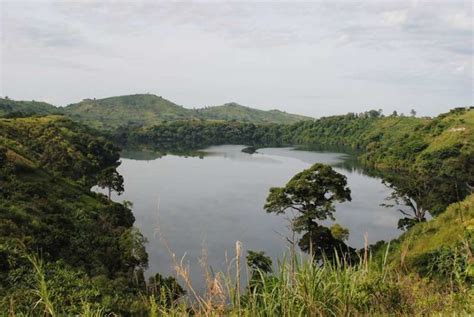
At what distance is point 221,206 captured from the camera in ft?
247

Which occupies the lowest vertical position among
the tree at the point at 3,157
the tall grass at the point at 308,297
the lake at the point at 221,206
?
the lake at the point at 221,206

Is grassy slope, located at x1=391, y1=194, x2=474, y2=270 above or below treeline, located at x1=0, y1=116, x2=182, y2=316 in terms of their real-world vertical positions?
above

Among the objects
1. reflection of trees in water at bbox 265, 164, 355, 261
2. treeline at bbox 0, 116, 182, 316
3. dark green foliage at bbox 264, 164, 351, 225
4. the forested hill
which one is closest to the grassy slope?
reflection of trees in water at bbox 265, 164, 355, 261

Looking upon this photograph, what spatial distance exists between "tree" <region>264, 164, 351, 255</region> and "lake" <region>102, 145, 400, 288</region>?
159 inches

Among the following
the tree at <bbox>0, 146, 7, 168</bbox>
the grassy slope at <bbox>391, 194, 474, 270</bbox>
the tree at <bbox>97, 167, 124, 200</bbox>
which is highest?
the tree at <bbox>0, 146, 7, 168</bbox>

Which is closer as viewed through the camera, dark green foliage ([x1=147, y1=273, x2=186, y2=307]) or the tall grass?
the tall grass

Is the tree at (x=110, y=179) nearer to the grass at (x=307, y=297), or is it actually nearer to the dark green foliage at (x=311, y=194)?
the dark green foliage at (x=311, y=194)

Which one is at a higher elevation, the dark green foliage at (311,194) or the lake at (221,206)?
the dark green foliage at (311,194)

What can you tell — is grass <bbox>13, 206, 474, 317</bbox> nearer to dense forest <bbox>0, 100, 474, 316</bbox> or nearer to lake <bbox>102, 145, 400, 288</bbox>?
dense forest <bbox>0, 100, 474, 316</bbox>

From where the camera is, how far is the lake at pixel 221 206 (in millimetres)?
52469

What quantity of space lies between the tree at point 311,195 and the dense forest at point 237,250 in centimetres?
20

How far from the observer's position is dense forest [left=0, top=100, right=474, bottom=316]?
5.71m

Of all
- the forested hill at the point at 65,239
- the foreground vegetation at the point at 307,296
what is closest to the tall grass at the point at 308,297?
the foreground vegetation at the point at 307,296

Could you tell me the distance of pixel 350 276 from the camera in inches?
248
